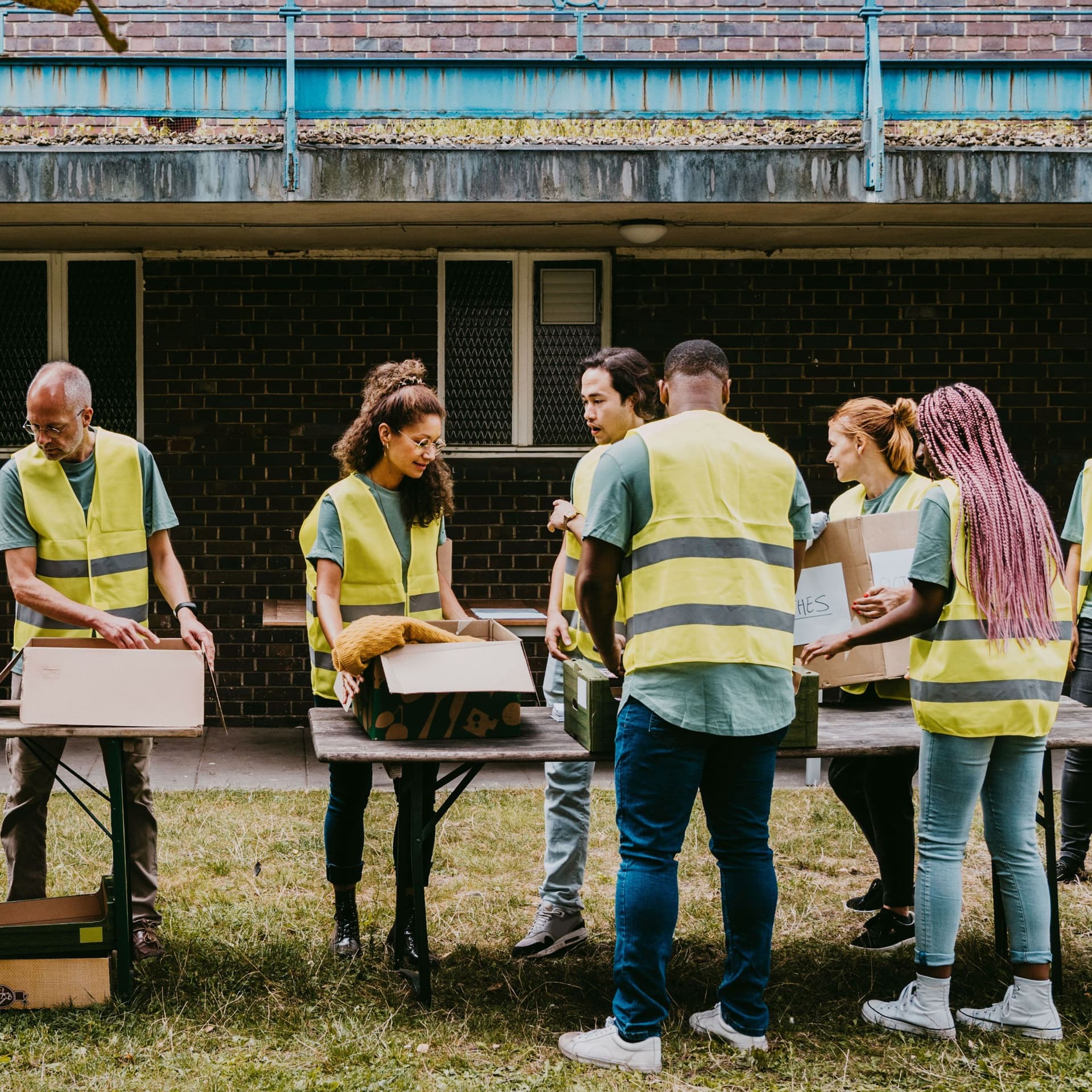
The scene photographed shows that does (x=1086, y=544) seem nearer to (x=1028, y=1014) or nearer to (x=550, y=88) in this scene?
(x=1028, y=1014)

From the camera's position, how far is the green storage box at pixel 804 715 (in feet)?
12.1

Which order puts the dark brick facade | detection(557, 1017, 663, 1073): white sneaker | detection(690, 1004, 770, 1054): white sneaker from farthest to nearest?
1. the dark brick facade
2. detection(690, 1004, 770, 1054): white sneaker
3. detection(557, 1017, 663, 1073): white sneaker

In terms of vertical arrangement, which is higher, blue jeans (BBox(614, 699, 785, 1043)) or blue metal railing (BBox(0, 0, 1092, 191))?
blue metal railing (BBox(0, 0, 1092, 191))

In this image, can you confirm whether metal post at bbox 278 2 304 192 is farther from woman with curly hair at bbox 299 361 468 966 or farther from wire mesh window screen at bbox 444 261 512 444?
woman with curly hair at bbox 299 361 468 966

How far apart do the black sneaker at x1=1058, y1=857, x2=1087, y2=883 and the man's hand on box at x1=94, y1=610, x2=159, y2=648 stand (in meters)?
3.78

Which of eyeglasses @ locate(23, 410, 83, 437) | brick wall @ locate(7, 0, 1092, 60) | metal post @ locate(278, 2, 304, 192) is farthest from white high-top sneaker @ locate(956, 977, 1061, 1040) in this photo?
brick wall @ locate(7, 0, 1092, 60)

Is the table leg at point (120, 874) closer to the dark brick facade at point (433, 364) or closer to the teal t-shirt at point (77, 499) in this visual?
the teal t-shirt at point (77, 499)

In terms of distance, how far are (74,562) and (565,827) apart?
1.93 m

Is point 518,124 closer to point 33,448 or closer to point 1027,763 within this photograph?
point 33,448

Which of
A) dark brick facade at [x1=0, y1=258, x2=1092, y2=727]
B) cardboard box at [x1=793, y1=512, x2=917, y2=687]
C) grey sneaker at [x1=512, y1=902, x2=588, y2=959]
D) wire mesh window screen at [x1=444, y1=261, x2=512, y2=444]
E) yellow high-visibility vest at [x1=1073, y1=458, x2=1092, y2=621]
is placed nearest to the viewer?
cardboard box at [x1=793, y1=512, x2=917, y2=687]

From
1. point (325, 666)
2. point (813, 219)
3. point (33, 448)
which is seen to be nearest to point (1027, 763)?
point (325, 666)

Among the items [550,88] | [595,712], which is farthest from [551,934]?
[550,88]

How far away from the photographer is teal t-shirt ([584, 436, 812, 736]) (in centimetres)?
328

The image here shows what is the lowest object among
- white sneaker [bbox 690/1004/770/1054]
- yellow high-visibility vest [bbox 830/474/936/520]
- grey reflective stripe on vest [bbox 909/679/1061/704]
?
white sneaker [bbox 690/1004/770/1054]
